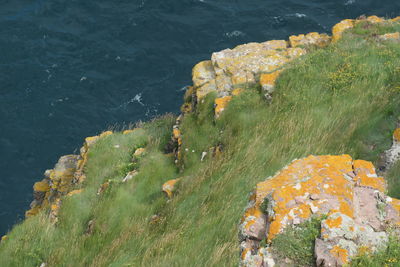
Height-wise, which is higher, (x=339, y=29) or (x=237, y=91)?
(x=339, y=29)

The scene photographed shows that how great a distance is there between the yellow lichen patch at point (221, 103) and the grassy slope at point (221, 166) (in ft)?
1.03

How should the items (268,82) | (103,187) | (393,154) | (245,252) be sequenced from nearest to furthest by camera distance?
(245,252)
(393,154)
(103,187)
(268,82)

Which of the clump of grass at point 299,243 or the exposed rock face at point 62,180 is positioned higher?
the clump of grass at point 299,243

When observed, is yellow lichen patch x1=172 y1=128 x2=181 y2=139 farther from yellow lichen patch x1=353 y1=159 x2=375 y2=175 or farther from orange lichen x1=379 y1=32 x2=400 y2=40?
yellow lichen patch x1=353 y1=159 x2=375 y2=175

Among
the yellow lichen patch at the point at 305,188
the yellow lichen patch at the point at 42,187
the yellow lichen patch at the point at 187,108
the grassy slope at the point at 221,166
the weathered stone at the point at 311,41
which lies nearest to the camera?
the yellow lichen patch at the point at 305,188

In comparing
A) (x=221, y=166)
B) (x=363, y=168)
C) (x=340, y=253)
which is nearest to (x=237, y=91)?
(x=221, y=166)

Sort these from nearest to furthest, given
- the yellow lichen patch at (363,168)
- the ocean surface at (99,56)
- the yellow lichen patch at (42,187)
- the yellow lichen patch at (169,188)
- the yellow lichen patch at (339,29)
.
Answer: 1. the yellow lichen patch at (363,168)
2. the yellow lichen patch at (169,188)
3. the yellow lichen patch at (339,29)
4. the yellow lichen patch at (42,187)
5. the ocean surface at (99,56)

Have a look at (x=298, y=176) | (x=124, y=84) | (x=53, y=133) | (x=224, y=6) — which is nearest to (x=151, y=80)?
(x=124, y=84)

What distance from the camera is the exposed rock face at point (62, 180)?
740 inches

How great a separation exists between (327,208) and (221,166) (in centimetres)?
567

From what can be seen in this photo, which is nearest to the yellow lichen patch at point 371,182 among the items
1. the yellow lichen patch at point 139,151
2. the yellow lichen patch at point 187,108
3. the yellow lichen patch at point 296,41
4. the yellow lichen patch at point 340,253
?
the yellow lichen patch at point 340,253

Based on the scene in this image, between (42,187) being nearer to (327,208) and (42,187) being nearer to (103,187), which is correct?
(103,187)

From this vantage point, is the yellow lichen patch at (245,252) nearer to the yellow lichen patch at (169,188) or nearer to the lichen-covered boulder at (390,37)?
the yellow lichen patch at (169,188)

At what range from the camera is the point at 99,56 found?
38.7 metres
